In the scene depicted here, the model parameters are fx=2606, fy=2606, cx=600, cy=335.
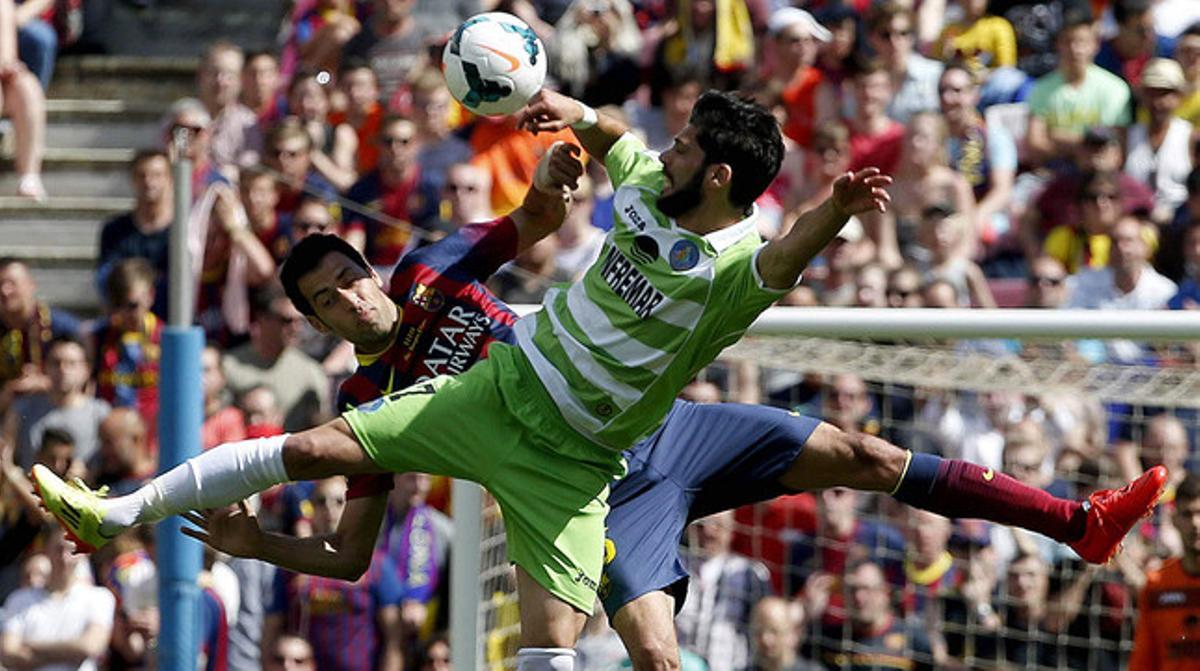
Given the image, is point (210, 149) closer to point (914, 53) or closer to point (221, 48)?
point (221, 48)

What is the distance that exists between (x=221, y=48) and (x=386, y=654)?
4.09 meters

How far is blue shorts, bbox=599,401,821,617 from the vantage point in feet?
26.8

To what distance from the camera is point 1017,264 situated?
12.4 m

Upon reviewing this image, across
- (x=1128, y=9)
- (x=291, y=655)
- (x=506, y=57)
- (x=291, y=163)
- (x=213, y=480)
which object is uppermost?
(x=1128, y=9)

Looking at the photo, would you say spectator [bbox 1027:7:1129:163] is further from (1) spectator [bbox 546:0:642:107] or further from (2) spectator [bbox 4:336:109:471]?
(2) spectator [bbox 4:336:109:471]

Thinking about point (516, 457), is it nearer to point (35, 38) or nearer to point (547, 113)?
point (547, 113)

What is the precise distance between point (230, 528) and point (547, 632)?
42.0 inches

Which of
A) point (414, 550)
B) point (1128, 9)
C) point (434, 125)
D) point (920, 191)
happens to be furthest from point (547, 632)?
point (1128, 9)

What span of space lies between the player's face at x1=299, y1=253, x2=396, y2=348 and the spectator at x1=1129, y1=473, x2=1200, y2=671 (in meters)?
3.07

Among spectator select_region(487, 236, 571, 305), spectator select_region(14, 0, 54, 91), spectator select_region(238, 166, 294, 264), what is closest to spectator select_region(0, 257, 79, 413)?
spectator select_region(238, 166, 294, 264)

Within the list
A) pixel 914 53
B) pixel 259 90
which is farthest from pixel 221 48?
pixel 914 53

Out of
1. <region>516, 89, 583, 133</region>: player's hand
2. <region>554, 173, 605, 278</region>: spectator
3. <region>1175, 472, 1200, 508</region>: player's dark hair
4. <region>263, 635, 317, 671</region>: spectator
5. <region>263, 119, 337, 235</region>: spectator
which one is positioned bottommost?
<region>263, 635, 317, 671</region>: spectator

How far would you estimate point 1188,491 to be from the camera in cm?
938

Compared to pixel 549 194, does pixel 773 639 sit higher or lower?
lower
